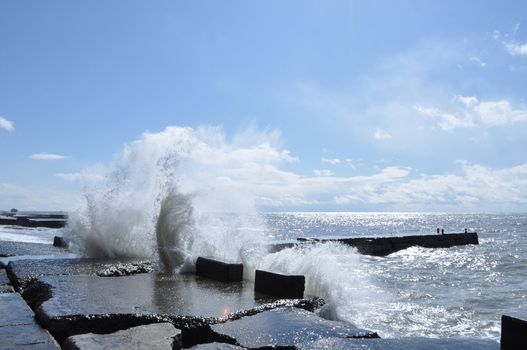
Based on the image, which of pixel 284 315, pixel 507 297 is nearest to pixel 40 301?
pixel 284 315

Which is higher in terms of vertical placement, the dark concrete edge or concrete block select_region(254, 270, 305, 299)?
concrete block select_region(254, 270, 305, 299)

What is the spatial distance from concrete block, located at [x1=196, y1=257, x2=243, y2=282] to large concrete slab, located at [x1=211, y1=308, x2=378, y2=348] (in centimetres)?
184

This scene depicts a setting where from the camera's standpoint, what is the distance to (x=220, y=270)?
5902 millimetres

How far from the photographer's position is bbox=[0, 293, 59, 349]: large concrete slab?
3.00 metres

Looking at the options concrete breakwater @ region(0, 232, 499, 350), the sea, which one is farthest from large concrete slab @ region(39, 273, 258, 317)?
the sea

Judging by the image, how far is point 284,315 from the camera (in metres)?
3.96

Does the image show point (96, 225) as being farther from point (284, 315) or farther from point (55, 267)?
point (284, 315)

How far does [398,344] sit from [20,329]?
2731 millimetres

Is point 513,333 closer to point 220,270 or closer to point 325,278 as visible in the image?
point 325,278

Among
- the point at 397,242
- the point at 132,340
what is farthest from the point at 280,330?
the point at 397,242

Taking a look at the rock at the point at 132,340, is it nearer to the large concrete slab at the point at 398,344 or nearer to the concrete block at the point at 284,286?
the large concrete slab at the point at 398,344

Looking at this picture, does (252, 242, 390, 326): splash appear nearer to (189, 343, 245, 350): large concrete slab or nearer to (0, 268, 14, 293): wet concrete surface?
(189, 343, 245, 350): large concrete slab

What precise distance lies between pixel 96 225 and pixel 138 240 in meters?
1.01

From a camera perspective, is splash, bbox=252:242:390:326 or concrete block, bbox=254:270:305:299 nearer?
concrete block, bbox=254:270:305:299
